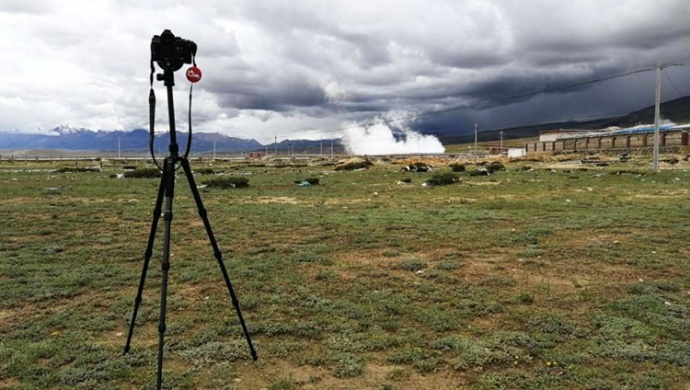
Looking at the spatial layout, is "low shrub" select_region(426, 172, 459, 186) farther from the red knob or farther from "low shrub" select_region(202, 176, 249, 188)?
the red knob

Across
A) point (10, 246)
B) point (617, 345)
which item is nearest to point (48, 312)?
point (10, 246)

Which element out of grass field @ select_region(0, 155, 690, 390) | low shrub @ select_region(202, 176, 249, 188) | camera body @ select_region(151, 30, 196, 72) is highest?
camera body @ select_region(151, 30, 196, 72)

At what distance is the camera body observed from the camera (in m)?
4.84

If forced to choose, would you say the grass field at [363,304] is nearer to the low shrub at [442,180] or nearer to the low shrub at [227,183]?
the low shrub at [227,183]

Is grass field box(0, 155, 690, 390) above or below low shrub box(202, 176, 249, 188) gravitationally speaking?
below

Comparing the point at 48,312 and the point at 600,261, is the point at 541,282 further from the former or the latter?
the point at 48,312

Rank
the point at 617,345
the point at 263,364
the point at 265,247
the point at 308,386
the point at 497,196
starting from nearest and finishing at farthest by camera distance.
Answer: the point at 308,386 < the point at 263,364 < the point at 617,345 < the point at 265,247 < the point at 497,196

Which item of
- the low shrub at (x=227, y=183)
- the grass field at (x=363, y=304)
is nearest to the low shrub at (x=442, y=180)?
the low shrub at (x=227, y=183)

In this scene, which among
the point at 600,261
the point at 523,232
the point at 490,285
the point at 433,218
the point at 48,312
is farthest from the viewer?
the point at 433,218

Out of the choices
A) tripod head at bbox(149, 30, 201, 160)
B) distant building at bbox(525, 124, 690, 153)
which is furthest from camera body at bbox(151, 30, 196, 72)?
distant building at bbox(525, 124, 690, 153)

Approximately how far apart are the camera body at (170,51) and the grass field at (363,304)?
3.39 meters

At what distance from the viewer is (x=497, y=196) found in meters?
23.8

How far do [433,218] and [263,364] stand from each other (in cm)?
1196

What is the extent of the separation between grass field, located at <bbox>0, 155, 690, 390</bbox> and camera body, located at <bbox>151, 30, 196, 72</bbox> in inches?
134
